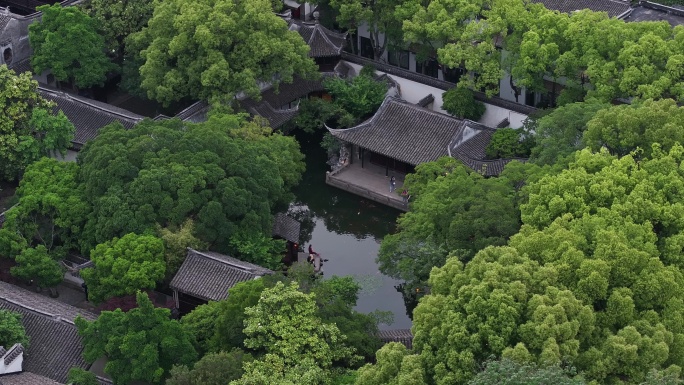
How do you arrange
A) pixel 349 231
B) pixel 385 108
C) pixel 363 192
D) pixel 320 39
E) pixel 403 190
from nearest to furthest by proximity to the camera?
pixel 403 190 → pixel 349 231 → pixel 363 192 → pixel 385 108 → pixel 320 39

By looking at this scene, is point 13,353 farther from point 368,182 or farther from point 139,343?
point 368,182

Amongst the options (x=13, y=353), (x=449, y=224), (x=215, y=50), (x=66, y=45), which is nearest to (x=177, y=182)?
(x=13, y=353)

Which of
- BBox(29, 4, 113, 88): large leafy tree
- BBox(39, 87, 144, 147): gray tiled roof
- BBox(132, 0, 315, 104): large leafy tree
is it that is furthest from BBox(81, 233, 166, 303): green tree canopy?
BBox(29, 4, 113, 88): large leafy tree

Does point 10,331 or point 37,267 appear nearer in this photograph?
point 10,331

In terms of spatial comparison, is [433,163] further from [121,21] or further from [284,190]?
[121,21]

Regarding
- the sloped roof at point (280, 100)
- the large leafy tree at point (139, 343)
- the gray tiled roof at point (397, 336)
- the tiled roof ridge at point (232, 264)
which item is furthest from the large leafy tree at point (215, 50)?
the large leafy tree at point (139, 343)
